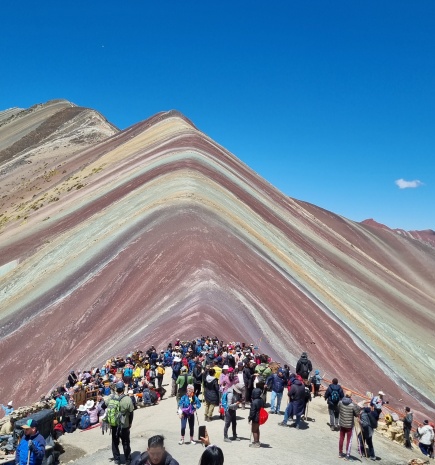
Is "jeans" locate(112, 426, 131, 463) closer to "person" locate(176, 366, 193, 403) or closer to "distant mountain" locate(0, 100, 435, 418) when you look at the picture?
"person" locate(176, 366, 193, 403)

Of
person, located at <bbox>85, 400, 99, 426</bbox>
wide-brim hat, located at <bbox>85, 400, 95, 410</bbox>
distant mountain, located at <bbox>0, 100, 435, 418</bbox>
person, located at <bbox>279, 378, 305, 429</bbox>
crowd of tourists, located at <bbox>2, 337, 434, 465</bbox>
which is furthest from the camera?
distant mountain, located at <bbox>0, 100, 435, 418</bbox>

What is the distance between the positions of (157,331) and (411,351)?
2281cm

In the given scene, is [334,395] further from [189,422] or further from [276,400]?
A: [189,422]

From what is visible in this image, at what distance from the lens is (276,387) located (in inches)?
588

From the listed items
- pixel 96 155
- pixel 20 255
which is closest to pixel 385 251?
pixel 96 155

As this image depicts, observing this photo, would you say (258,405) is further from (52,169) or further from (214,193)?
(52,169)

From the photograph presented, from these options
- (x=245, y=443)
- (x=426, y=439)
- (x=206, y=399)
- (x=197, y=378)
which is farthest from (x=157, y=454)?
(x=426, y=439)

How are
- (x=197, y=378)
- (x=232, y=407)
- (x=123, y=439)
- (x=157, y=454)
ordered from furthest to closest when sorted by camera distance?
(x=197, y=378)
(x=232, y=407)
(x=123, y=439)
(x=157, y=454)

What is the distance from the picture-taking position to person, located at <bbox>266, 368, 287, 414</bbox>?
14805 mm

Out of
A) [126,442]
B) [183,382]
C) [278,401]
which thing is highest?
[183,382]

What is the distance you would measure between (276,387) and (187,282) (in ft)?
50.0

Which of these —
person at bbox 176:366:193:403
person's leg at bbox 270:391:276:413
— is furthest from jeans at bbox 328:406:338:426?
person at bbox 176:366:193:403

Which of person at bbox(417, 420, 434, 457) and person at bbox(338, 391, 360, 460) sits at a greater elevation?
person at bbox(338, 391, 360, 460)

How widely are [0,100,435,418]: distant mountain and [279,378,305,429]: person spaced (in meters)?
9.75
